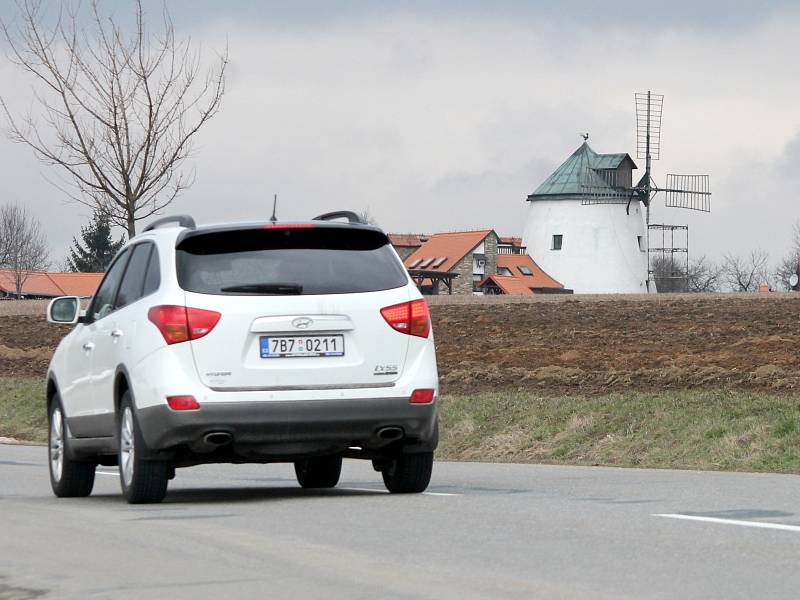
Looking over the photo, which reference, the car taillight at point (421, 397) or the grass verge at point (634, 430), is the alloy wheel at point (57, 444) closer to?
the car taillight at point (421, 397)

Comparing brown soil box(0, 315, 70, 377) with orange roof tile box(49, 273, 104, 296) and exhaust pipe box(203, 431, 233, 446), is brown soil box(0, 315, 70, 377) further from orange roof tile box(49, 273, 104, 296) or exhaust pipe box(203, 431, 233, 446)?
orange roof tile box(49, 273, 104, 296)

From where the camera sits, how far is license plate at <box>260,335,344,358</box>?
10.1 metres

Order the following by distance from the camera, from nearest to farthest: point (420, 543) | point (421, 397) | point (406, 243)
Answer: point (420, 543) → point (421, 397) → point (406, 243)

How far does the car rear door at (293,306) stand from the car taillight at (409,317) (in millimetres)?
40

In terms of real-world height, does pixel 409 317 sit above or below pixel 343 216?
below

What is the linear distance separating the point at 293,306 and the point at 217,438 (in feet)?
3.10

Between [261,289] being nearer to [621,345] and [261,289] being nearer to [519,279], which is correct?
[621,345]

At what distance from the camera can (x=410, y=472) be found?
35.8 ft

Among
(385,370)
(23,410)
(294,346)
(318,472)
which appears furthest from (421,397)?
(23,410)

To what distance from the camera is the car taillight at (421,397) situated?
10.4 metres

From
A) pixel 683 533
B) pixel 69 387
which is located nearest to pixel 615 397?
pixel 69 387

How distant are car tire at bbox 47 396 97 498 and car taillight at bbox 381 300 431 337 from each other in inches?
116

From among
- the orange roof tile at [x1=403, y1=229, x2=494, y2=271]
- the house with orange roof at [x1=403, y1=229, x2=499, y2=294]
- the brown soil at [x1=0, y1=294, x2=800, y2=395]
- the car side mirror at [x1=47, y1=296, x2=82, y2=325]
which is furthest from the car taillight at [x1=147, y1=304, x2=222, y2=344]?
the orange roof tile at [x1=403, y1=229, x2=494, y2=271]

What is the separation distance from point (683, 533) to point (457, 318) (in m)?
37.0
